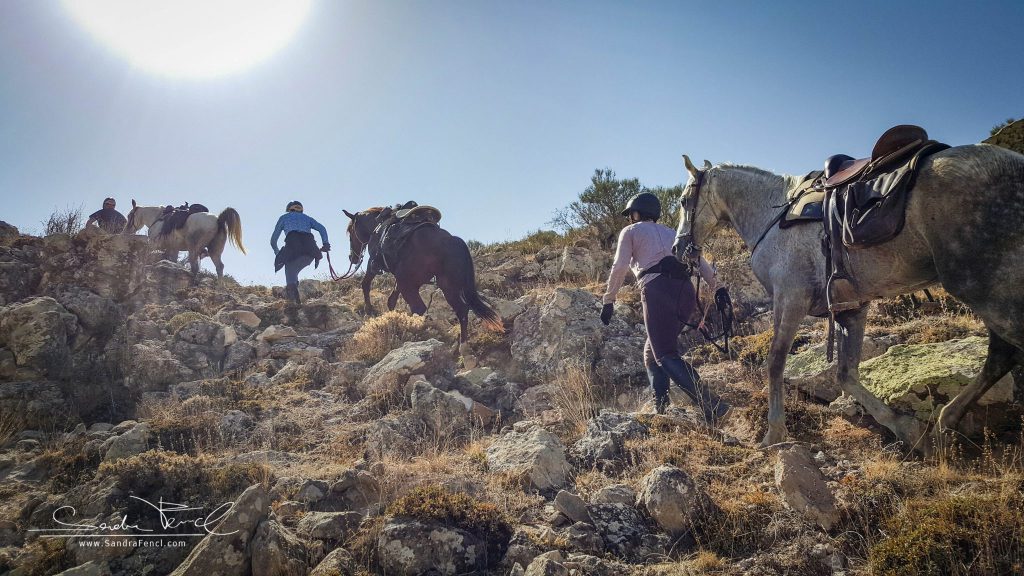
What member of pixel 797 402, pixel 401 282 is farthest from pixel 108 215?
pixel 797 402

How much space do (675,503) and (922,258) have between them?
88.9 inches

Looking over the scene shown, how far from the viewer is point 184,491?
3863mm

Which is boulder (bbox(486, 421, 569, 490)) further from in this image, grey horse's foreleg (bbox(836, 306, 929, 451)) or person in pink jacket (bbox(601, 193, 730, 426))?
grey horse's foreleg (bbox(836, 306, 929, 451))

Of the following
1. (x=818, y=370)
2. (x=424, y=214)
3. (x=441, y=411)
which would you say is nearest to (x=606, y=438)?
(x=441, y=411)

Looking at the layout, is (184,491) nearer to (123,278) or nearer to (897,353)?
(897,353)

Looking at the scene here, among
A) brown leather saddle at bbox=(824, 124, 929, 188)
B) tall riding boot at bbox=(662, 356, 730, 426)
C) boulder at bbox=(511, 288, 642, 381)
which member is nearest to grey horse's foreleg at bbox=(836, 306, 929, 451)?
tall riding boot at bbox=(662, 356, 730, 426)

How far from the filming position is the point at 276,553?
288cm

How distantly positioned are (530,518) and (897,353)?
12.1 ft

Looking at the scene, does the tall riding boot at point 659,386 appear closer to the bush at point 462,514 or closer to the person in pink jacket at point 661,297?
the person in pink jacket at point 661,297

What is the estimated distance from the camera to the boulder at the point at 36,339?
6508mm

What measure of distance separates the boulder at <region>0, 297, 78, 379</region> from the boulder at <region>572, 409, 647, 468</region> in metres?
6.94

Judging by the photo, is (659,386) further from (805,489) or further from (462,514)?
(462,514)

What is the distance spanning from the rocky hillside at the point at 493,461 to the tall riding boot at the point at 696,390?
0.58 ft

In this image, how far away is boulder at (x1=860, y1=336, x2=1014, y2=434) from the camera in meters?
3.50
